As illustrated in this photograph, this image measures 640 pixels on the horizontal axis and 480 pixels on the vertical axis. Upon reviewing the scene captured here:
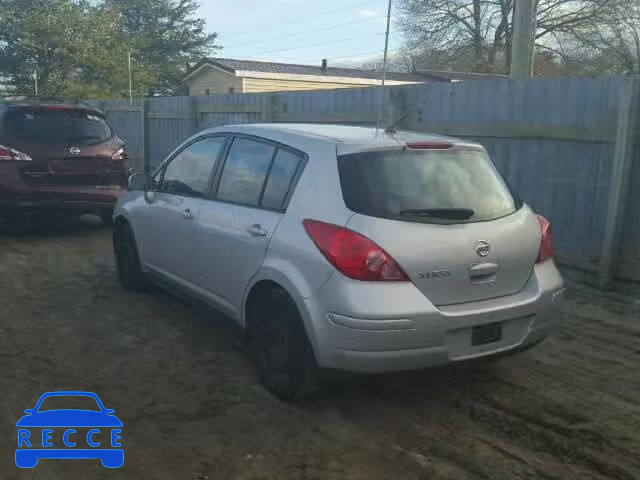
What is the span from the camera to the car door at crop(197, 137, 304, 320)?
3.81m

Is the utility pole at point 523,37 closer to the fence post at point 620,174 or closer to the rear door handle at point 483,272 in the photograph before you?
the fence post at point 620,174

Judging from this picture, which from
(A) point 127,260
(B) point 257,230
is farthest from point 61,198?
(B) point 257,230

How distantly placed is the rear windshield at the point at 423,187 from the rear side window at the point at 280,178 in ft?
1.25

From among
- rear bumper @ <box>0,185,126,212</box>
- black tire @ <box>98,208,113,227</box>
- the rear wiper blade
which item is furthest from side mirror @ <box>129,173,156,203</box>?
black tire @ <box>98,208,113,227</box>

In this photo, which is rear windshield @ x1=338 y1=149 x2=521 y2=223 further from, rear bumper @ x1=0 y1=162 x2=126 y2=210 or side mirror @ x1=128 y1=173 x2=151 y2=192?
rear bumper @ x1=0 y1=162 x2=126 y2=210

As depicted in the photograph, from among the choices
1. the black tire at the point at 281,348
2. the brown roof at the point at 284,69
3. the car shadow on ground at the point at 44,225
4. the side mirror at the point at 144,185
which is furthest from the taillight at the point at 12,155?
the brown roof at the point at 284,69

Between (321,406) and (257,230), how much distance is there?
3.59 feet

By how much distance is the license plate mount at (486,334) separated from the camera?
3385 millimetres

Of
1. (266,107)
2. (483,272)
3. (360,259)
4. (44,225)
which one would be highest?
(266,107)

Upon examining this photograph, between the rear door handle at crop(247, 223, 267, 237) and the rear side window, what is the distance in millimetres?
139

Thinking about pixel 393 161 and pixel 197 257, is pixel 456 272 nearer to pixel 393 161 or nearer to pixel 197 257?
pixel 393 161

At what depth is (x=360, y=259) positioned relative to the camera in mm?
3201

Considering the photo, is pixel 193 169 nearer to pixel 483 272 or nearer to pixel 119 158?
pixel 483 272

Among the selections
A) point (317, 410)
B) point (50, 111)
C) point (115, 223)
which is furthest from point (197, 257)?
point (50, 111)
